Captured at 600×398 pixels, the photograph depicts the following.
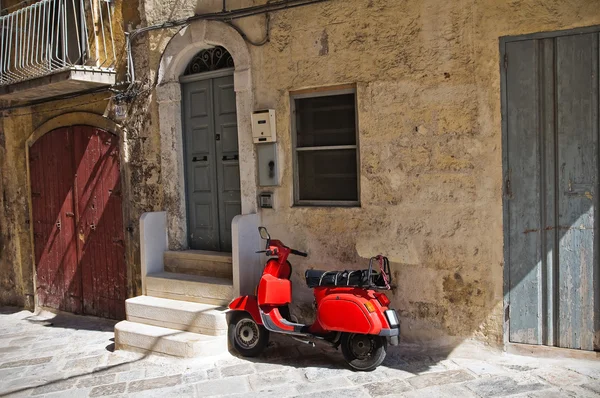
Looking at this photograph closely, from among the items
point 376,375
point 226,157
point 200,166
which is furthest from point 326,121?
point 376,375

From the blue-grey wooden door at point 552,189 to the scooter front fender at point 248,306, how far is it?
241 cm

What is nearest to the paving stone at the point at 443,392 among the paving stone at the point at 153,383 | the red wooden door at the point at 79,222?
the paving stone at the point at 153,383

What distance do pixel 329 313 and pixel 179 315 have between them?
199 cm

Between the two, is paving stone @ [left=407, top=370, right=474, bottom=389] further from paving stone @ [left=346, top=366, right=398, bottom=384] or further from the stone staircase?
the stone staircase

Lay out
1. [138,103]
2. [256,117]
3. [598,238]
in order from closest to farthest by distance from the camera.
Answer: [598,238] < [256,117] < [138,103]

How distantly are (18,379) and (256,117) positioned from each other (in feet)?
12.1

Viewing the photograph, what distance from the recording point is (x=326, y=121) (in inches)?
250

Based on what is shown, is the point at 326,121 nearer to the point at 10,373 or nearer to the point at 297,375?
the point at 297,375

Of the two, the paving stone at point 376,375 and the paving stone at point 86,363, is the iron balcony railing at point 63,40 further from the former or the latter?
the paving stone at point 376,375

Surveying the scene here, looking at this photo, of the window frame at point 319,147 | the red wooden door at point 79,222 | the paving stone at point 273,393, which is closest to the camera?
the paving stone at point 273,393

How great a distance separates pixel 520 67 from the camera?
525cm

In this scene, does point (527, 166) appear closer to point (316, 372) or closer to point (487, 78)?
point (487, 78)

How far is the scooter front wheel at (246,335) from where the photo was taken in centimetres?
588

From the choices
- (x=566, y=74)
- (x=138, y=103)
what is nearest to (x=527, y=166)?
(x=566, y=74)
